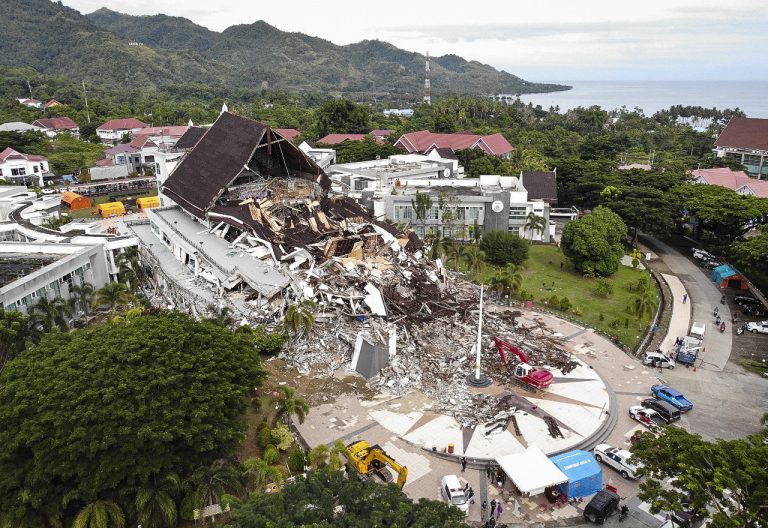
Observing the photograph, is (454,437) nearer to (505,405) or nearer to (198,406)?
(505,405)

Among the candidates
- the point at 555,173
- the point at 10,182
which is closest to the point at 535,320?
the point at 555,173

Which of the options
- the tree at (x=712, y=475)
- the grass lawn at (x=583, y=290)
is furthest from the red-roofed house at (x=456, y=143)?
the tree at (x=712, y=475)

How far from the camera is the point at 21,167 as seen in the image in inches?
2566

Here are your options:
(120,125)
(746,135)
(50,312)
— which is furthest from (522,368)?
(120,125)

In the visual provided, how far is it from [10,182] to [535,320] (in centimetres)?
6372

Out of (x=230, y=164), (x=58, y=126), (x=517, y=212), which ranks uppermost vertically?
(x=58, y=126)

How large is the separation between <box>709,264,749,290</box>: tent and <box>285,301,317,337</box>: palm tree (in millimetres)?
32314

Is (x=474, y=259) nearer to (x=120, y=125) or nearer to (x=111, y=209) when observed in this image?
(x=111, y=209)

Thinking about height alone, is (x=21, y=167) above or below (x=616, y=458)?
above

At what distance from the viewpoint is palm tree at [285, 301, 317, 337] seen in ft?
85.0

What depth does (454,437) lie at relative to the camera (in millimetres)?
21422

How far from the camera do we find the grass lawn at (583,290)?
33.2m

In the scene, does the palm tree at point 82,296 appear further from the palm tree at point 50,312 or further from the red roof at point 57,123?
the red roof at point 57,123

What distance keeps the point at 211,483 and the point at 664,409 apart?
18.9 m
